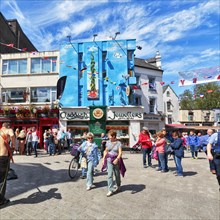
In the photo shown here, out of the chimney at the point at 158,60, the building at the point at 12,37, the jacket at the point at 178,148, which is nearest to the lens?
the jacket at the point at 178,148

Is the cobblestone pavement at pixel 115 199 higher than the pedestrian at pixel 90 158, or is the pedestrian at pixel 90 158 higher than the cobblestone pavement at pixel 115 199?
the pedestrian at pixel 90 158

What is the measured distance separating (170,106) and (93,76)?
22.3m

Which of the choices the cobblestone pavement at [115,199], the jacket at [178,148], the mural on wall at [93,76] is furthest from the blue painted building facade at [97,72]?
the cobblestone pavement at [115,199]

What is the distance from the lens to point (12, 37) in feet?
92.6

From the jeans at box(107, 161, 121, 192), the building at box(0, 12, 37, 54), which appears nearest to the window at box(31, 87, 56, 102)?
the building at box(0, 12, 37, 54)

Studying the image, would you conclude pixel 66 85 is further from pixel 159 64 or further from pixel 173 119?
pixel 173 119

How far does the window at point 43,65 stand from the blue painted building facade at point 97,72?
3.20ft

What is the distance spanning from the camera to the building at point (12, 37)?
25.9 m

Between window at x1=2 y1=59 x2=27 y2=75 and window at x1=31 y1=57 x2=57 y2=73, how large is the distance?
3.27ft

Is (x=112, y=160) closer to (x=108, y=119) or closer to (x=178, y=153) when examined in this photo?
(x=178, y=153)

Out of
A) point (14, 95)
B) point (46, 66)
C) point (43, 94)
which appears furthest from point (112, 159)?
point (14, 95)

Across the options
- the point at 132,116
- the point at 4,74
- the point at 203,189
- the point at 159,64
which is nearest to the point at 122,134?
the point at 132,116

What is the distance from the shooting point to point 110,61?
23844mm

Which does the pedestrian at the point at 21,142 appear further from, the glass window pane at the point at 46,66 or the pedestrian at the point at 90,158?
the pedestrian at the point at 90,158
